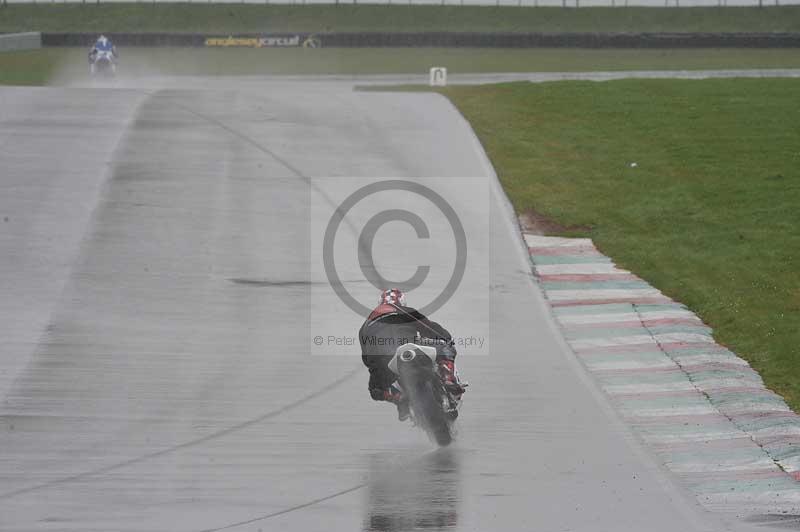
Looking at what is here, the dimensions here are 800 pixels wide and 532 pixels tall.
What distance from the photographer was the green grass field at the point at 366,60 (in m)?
50.3

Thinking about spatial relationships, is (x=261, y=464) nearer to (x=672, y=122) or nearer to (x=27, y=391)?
(x=27, y=391)

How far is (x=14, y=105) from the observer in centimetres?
3012

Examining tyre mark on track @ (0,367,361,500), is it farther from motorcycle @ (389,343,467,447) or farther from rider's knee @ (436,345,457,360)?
rider's knee @ (436,345,457,360)

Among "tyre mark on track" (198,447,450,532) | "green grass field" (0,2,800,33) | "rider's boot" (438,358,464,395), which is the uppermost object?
"green grass field" (0,2,800,33)

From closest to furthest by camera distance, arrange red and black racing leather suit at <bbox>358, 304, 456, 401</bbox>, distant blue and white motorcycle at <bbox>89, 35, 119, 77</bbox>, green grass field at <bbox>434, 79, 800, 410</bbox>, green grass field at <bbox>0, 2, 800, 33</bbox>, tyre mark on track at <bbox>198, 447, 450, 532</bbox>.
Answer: tyre mark on track at <bbox>198, 447, 450, 532</bbox> < red and black racing leather suit at <bbox>358, 304, 456, 401</bbox> < green grass field at <bbox>434, 79, 800, 410</bbox> < distant blue and white motorcycle at <bbox>89, 35, 119, 77</bbox> < green grass field at <bbox>0, 2, 800, 33</bbox>

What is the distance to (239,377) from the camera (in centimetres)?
1377

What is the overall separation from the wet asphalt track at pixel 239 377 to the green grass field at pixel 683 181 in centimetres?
191

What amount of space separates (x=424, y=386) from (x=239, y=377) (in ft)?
11.0

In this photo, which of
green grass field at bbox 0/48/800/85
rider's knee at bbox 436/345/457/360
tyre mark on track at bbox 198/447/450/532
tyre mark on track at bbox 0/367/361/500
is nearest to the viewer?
tyre mark on track at bbox 198/447/450/532

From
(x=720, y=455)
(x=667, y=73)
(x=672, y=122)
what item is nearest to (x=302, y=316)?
(x=720, y=455)

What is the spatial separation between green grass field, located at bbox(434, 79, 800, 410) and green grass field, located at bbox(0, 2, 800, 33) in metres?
33.4

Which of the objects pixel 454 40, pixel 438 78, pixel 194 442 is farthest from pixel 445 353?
pixel 454 40

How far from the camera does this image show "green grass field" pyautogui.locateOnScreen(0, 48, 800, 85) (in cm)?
5028

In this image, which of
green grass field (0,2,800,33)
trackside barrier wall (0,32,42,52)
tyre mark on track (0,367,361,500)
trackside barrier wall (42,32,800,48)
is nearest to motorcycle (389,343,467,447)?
tyre mark on track (0,367,361,500)
